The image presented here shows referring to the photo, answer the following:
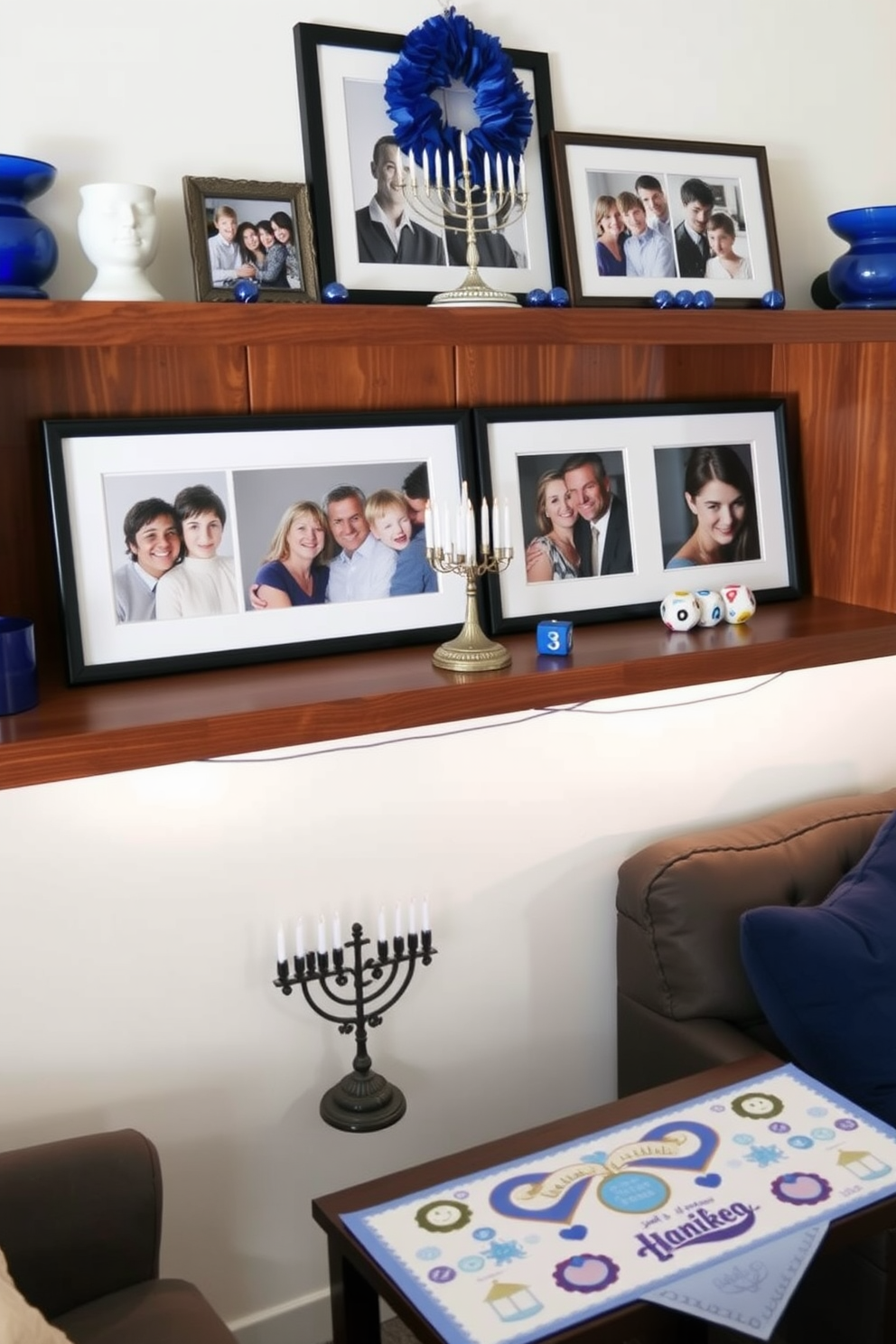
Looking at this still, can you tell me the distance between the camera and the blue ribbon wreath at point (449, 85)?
1.75 meters

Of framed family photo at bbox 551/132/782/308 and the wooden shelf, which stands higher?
framed family photo at bbox 551/132/782/308

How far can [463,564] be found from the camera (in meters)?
1.75

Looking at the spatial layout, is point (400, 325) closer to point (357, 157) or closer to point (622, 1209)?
point (357, 157)

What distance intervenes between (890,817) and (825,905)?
0.69 ft

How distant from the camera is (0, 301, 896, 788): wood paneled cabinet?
148 cm

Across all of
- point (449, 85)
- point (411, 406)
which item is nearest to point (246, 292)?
point (411, 406)

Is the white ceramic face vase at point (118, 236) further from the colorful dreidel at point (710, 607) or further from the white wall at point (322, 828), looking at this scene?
the colorful dreidel at point (710, 607)

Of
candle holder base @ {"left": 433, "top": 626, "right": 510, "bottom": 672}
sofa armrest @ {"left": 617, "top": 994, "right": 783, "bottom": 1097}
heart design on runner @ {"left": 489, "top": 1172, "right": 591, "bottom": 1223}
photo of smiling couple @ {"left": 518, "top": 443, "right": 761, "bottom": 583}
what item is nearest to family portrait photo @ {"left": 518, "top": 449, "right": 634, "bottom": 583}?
photo of smiling couple @ {"left": 518, "top": 443, "right": 761, "bottom": 583}

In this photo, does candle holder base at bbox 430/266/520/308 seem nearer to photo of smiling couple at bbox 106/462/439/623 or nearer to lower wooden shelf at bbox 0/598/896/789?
photo of smiling couple at bbox 106/462/439/623

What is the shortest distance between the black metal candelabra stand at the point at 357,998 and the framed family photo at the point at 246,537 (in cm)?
45

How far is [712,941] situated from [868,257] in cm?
109

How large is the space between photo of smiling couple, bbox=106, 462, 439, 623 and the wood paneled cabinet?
95mm

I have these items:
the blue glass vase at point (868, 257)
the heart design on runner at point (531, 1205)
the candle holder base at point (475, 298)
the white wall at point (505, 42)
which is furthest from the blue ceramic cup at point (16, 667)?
the blue glass vase at point (868, 257)

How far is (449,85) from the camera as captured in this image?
5.91 ft
